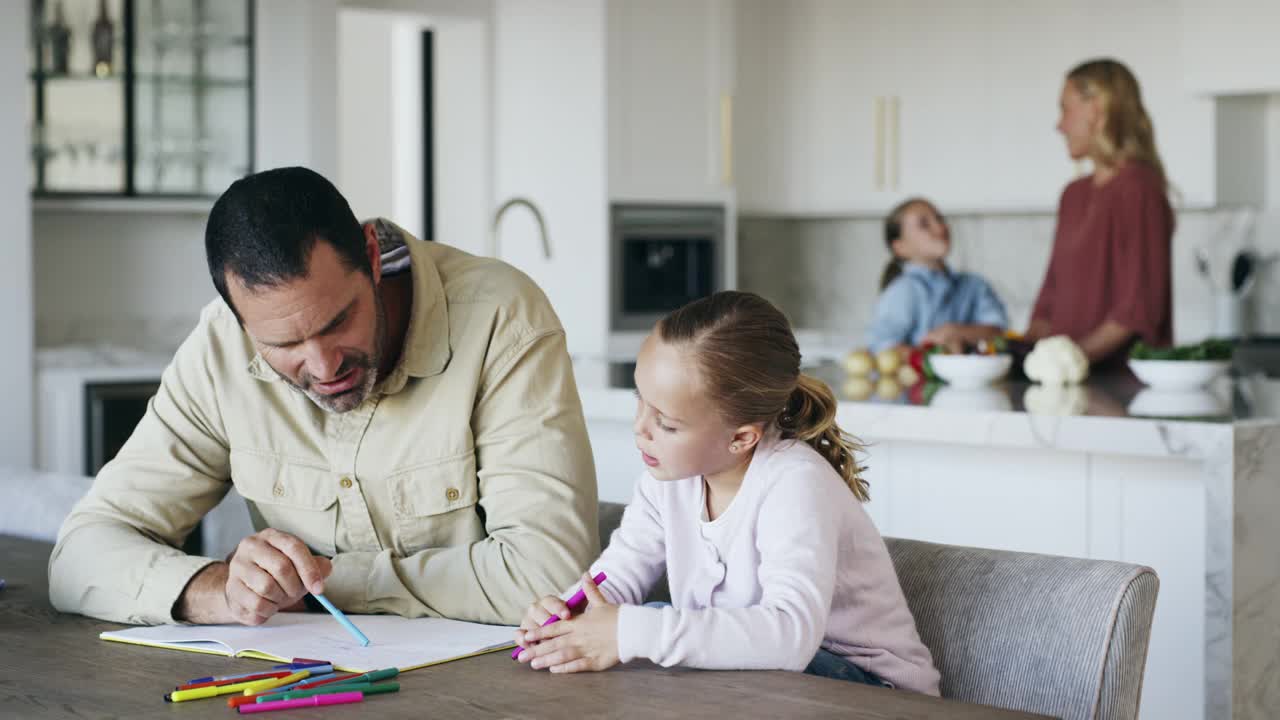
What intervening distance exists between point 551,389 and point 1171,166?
4.29 metres

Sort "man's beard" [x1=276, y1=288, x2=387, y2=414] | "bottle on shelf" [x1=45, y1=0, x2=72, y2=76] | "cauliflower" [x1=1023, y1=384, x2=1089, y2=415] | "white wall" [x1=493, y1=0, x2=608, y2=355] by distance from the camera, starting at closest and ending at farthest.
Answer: "man's beard" [x1=276, y1=288, x2=387, y2=414] → "cauliflower" [x1=1023, y1=384, x2=1089, y2=415] → "bottle on shelf" [x1=45, y1=0, x2=72, y2=76] → "white wall" [x1=493, y1=0, x2=608, y2=355]

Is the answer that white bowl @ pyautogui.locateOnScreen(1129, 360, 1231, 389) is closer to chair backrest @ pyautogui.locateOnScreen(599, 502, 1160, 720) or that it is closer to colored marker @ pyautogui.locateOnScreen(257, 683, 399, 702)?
chair backrest @ pyautogui.locateOnScreen(599, 502, 1160, 720)

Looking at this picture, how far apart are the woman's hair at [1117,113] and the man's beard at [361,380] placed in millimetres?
2490

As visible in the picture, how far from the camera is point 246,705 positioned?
4.12 ft

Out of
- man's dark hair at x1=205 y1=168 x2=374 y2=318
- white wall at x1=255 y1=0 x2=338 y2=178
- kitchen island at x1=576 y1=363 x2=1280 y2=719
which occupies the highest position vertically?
white wall at x1=255 y1=0 x2=338 y2=178

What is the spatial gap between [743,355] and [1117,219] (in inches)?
95.1

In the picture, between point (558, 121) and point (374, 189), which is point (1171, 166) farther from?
point (374, 189)

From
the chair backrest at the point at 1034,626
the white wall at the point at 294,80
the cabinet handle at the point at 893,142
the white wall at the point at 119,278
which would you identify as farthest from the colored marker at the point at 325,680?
the cabinet handle at the point at 893,142

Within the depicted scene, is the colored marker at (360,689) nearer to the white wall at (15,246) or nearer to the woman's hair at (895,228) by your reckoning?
the woman's hair at (895,228)

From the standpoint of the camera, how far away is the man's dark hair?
5.43 feet

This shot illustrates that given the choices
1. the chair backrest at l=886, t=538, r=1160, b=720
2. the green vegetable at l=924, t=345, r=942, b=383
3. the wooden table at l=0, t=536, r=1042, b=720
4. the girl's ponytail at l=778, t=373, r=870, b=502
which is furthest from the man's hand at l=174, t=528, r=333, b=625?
the green vegetable at l=924, t=345, r=942, b=383

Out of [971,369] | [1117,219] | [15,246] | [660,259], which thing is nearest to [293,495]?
[971,369]

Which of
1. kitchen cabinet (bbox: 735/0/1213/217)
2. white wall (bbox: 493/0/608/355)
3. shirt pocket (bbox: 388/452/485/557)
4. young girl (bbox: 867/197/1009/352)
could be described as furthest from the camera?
white wall (bbox: 493/0/608/355)

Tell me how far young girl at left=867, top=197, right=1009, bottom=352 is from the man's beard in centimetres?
297
